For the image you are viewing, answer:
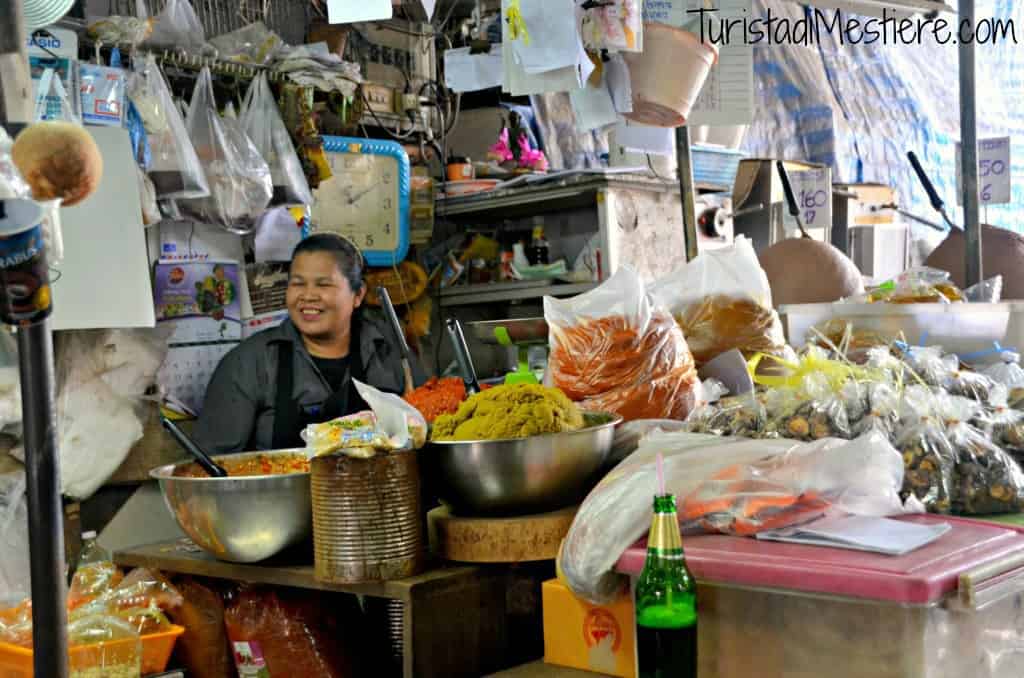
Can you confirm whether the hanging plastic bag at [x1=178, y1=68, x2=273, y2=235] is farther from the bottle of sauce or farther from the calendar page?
the bottle of sauce

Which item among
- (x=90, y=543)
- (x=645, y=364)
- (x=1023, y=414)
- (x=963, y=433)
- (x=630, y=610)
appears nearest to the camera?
(x=630, y=610)

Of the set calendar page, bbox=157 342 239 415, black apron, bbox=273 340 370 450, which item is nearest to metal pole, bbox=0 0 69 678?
black apron, bbox=273 340 370 450

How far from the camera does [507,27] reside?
2789mm

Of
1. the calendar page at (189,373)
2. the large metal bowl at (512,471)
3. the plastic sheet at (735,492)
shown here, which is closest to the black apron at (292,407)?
the calendar page at (189,373)

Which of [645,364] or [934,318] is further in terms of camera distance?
[934,318]

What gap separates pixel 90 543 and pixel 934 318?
252 cm

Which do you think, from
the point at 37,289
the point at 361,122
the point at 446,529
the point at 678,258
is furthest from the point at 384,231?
the point at 37,289

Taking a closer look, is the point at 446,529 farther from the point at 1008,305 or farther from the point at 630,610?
the point at 1008,305

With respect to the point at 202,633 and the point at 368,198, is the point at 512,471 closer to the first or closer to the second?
the point at 202,633

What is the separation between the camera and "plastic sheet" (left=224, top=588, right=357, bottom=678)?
1961mm

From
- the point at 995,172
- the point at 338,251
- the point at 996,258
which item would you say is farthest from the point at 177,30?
the point at 995,172

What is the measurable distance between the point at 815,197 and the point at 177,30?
2.66m

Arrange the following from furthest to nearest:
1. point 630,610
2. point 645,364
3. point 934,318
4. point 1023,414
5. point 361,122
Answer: point 361,122 < point 934,318 < point 645,364 < point 1023,414 < point 630,610

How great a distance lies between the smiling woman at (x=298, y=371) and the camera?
3629mm
